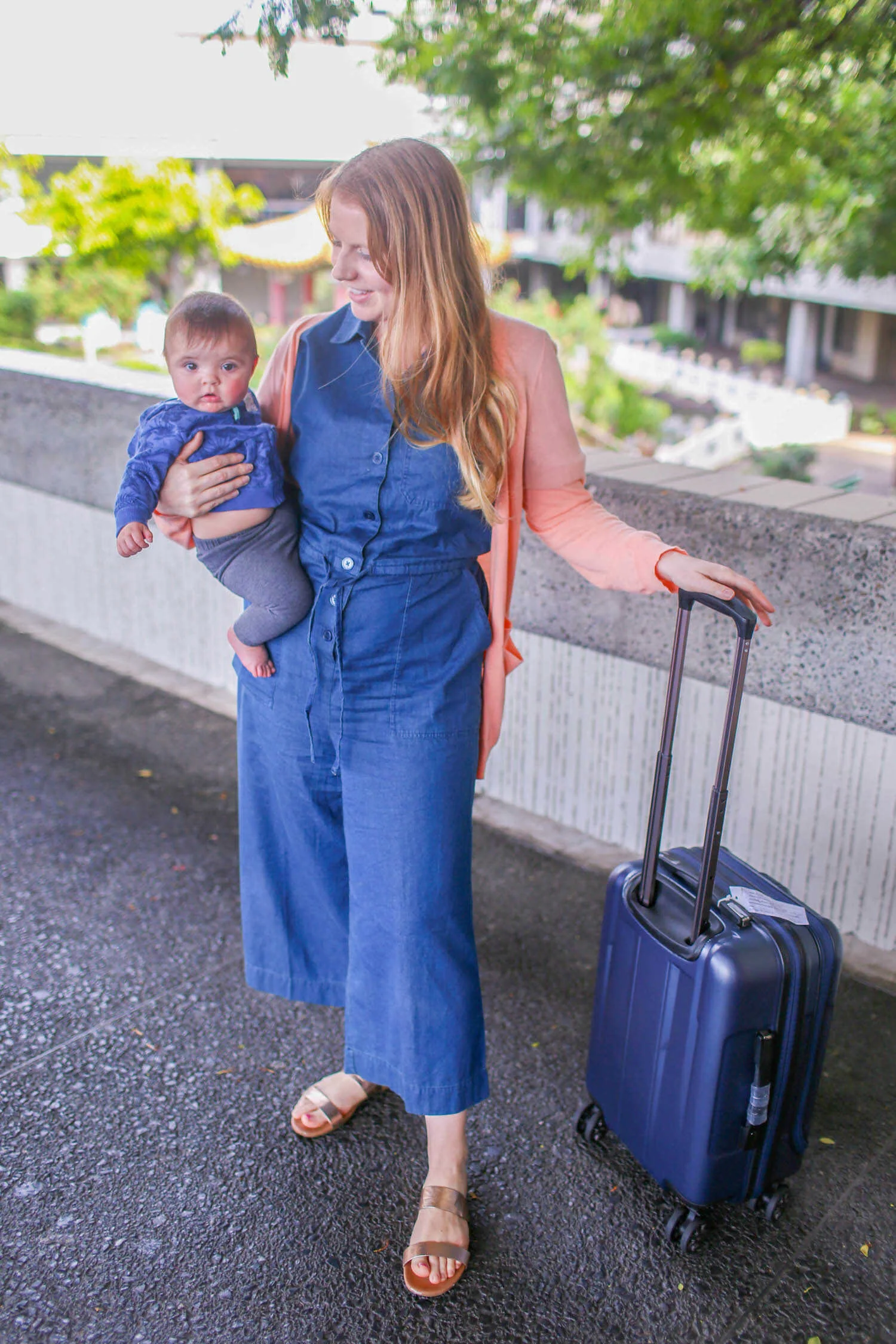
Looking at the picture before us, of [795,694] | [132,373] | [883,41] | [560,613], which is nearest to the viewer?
[795,694]

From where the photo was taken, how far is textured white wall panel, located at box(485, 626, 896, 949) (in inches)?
123

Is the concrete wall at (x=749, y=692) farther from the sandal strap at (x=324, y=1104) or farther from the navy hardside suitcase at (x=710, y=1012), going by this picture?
the sandal strap at (x=324, y=1104)

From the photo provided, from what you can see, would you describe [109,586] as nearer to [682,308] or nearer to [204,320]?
[204,320]

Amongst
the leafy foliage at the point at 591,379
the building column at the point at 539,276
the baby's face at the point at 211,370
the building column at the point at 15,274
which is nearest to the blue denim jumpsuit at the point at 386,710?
the baby's face at the point at 211,370

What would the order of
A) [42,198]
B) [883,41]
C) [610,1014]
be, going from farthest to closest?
[42,198] → [883,41] → [610,1014]

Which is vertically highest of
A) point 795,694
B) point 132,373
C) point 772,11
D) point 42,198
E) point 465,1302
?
point 772,11

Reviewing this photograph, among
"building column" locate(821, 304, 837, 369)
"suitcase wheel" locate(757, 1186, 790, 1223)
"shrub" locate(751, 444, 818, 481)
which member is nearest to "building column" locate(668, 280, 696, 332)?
"building column" locate(821, 304, 837, 369)

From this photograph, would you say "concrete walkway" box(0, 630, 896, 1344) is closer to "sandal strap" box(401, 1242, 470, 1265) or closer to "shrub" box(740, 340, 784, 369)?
"sandal strap" box(401, 1242, 470, 1265)

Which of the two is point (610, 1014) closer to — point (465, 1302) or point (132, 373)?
point (465, 1302)

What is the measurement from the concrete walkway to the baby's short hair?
66.3 inches

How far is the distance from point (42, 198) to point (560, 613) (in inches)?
467

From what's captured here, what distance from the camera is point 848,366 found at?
161 feet

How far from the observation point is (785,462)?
16.0 m

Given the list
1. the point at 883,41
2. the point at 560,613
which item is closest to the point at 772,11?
the point at 883,41
